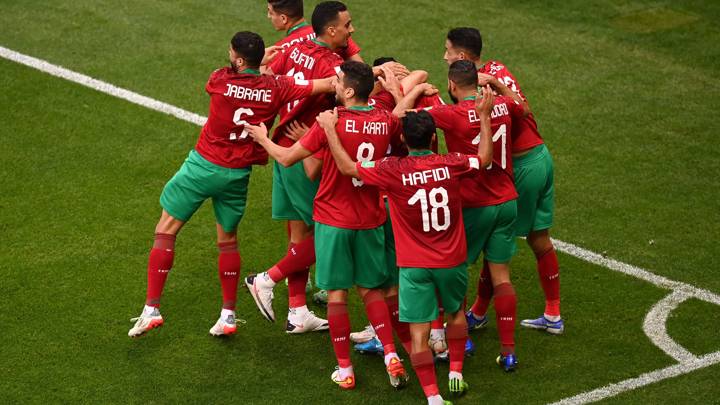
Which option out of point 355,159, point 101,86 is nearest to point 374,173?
point 355,159

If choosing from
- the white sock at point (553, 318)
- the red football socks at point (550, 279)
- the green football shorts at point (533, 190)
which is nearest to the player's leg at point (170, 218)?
the green football shorts at point (533, 190)

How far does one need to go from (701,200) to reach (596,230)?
1.18m

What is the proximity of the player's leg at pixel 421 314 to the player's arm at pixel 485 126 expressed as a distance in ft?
2.88

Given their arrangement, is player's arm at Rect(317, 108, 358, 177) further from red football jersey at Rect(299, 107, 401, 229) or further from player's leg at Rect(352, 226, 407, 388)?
player's leg at Rect(352, 226, 407, 388)

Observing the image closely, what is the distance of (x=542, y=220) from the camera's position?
8.70m

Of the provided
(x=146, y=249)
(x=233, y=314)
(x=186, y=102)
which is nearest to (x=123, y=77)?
(x=186, y=102)

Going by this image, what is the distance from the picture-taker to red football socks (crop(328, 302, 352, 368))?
8.15 meters

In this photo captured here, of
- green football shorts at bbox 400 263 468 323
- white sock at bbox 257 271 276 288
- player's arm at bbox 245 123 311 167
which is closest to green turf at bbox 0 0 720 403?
white sock at bbox 257 271 276 288

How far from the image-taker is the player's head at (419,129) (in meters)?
7.57

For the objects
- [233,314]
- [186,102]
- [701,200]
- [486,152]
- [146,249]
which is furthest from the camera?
[186,102]

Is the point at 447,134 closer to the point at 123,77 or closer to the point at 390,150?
the point at 390,150

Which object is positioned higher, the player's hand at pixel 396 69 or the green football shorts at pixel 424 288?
the player's hand at pixel 396 69

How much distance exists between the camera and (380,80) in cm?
846

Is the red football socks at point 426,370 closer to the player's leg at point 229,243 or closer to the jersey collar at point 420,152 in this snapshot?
the jersey collar at point 420,152
